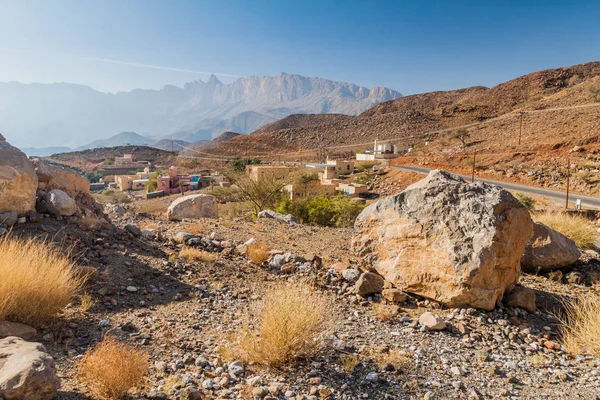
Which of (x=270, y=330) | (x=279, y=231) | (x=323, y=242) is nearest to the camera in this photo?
(x=270, y=330)

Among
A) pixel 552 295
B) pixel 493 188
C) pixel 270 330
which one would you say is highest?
pixel 493 188

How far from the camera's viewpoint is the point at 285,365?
3.30 metres

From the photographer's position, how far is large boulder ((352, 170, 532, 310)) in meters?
4.68

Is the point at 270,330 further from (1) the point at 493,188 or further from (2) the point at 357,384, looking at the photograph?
(1) the point at 493,188

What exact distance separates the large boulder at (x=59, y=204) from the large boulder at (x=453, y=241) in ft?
17.2

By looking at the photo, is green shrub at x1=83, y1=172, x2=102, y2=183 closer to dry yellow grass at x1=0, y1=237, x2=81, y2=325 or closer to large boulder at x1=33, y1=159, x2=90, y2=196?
large boulder at x1=33, y1=159, x2=90, y2=196

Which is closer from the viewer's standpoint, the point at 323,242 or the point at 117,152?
the point at 323,242

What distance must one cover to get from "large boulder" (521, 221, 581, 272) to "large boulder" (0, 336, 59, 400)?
718 centimetres

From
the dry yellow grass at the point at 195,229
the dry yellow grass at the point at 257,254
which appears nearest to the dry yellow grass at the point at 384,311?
the dry yellow grass at the point at 257,254

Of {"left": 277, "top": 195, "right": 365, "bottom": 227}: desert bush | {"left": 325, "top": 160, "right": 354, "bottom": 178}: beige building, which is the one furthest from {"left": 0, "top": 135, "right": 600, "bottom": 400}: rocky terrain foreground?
{"left": 325, "top": 160, "right": 354, "bottom": 178}: beige building

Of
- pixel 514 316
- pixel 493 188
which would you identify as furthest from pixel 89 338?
pixel 493 188

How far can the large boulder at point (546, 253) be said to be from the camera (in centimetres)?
667

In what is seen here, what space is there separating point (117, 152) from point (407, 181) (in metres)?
87.5

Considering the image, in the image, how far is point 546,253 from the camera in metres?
6.67
